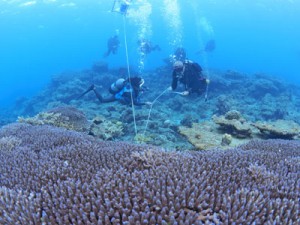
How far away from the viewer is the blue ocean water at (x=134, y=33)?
202 ft

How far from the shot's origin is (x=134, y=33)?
120 metres

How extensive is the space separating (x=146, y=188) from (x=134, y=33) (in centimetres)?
12262

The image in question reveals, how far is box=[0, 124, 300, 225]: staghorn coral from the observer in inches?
102

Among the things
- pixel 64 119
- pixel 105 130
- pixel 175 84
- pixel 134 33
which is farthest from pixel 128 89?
pixel 134 33

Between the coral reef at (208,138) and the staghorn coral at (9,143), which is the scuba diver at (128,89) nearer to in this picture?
the coral reef at (208,138)

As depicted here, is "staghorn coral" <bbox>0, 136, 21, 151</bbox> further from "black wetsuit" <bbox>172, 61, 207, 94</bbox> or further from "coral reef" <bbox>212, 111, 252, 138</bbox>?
"black wetsuit" <bbox>172, 61, 207, 94</bbox>

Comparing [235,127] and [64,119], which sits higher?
[235,127]

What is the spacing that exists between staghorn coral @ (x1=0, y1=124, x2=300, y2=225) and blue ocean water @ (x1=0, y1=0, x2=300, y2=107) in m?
27.8

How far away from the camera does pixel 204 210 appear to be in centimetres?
265

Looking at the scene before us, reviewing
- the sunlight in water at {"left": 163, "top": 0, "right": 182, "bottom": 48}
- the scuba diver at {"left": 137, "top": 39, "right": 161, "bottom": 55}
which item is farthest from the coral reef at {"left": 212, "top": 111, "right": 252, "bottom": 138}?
the sunlight in water at {"left": 163, "top": 0, "right": 182, "bottom": 48}

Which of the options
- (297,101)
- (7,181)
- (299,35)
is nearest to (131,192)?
(7,181)

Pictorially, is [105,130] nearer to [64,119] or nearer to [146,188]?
[64,119]

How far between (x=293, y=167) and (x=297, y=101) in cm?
2477

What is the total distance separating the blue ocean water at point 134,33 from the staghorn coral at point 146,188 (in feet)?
91.3
